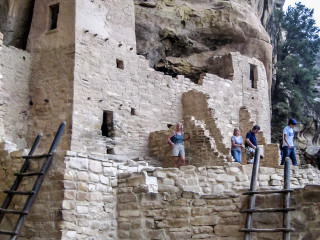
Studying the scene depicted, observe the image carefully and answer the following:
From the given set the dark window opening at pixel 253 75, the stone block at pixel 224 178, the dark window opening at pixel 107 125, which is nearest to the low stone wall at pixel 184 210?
the stone block at pixel 224 178

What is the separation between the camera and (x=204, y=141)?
13.4 meters

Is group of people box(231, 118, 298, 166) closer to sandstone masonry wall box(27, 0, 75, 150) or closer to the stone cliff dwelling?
the stone cliff dwelling

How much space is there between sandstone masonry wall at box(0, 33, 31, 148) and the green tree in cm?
1119

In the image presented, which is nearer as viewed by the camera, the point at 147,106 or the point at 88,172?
the point at 88,172

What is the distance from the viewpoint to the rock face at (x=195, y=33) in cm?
1719

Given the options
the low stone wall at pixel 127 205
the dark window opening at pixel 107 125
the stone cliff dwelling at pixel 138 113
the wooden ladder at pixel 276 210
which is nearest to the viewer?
the wooden ladder at pixel 276 210

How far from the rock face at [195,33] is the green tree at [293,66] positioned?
8.03ft

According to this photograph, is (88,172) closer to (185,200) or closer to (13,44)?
(185,200)

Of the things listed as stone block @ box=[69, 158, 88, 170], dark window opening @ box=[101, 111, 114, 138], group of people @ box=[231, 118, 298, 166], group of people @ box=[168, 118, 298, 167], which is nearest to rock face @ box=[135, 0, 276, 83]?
dark window opening @ box=[101, 111, 114, 138]

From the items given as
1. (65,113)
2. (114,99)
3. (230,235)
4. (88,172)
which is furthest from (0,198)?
(114,99)

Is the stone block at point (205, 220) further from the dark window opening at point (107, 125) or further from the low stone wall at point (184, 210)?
the dark window opening at point (107, 125)

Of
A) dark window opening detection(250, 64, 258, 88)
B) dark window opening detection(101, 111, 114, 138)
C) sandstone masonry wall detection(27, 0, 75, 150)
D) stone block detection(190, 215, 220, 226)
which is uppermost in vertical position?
dark window opening detection(250, 64, 258, 88)

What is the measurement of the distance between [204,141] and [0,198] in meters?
6.52

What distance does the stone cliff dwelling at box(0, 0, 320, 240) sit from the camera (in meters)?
7.38
